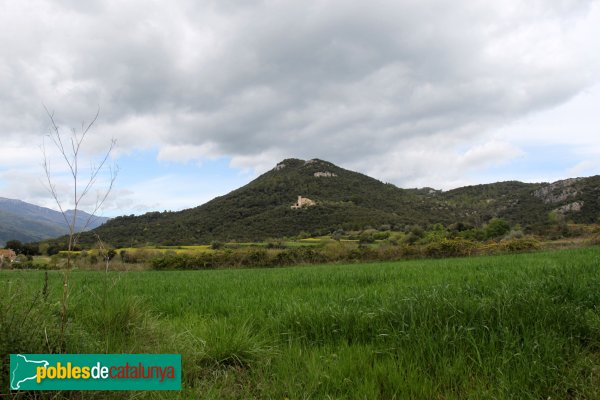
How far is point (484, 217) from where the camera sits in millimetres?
73625

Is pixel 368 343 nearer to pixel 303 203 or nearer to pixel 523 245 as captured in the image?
pixel 523 245

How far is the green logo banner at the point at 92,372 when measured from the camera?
2.33 meters

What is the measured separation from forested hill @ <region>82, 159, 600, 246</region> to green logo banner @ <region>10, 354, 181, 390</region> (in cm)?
6103

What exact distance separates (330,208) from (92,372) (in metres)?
82.2

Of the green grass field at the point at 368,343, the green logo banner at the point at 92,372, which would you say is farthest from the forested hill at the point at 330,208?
the green logo banner at the point at 92,372

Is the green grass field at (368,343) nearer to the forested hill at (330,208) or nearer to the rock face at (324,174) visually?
the forested hill at (330,208)

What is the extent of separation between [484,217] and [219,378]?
267 feet

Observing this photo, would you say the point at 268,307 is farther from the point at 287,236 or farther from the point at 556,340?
the point at 287,236

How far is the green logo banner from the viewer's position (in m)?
2.33

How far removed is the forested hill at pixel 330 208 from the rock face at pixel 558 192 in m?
0.18

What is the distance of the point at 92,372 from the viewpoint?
248 centimetres

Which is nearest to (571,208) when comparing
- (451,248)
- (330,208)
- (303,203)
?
(330,208)

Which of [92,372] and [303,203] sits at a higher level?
[303,203]

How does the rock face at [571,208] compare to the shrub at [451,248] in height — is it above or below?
above
